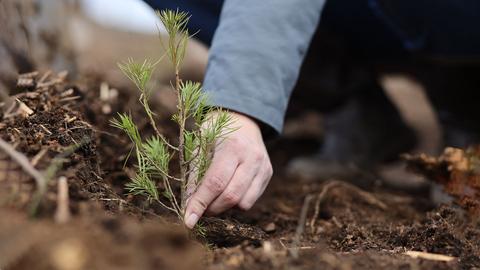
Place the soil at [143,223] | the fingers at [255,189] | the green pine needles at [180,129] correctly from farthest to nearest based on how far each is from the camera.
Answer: the fingers at [255,189] → the green pine needles at [180,129] → the soil at [143,223]

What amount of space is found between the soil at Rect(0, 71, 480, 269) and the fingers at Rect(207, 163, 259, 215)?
0.05 m

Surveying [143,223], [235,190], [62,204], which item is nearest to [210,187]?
→ [235,190]

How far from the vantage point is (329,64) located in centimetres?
253

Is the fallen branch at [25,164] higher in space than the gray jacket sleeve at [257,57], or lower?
lower

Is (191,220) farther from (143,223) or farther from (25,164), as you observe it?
(25,164)

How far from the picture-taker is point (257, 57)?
4.25 feet

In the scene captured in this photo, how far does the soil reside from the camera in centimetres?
69

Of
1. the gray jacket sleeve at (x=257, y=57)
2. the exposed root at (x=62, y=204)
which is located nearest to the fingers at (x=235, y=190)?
the gray jacket sleeve at (x=257, y=57)

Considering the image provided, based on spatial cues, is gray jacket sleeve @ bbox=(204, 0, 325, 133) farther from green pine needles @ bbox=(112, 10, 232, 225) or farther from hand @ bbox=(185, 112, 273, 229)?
green pine needles @ bbox=(112, 10, 232, 225)

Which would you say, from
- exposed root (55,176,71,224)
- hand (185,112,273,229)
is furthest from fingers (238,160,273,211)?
exposed root (55,176,71,224)

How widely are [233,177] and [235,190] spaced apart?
3 centimetres

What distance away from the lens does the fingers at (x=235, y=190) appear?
1095 mm

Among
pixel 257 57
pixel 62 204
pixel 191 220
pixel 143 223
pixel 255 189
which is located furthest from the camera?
pixel 257 57

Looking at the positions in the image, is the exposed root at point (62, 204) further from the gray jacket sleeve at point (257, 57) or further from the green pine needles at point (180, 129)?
the gray jacket sleeve at point (257, 57)
